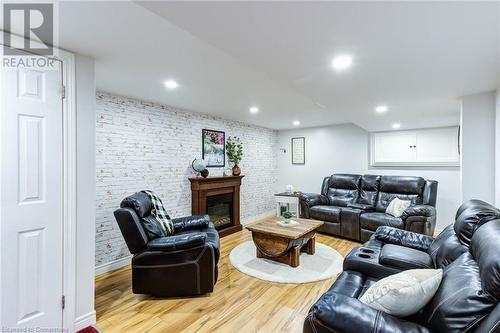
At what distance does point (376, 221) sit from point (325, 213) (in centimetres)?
87

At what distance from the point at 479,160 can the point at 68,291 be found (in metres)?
4.05

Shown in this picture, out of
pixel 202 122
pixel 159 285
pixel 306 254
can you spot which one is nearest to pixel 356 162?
pixel 306 254

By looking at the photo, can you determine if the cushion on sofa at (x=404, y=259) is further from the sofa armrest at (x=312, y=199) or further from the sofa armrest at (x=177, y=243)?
the sofa armrest at (x=312, y=199)

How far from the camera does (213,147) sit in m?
4.62

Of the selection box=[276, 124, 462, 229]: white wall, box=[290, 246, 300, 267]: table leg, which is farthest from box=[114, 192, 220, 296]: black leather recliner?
box=[276, 124, 462, 229]: white wall

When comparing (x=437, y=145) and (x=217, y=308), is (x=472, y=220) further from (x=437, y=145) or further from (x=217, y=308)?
(x=437, y=145)

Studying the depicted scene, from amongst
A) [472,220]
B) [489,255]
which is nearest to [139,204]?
[489,255]

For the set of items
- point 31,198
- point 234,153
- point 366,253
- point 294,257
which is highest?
point 234,153

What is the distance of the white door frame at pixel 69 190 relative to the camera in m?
1.86

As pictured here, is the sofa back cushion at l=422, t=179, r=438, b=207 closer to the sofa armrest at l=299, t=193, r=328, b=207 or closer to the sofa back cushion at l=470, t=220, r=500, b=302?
the sofa armrest at l=299, t=193, r=328, b=207

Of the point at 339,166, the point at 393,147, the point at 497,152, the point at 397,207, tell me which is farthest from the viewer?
the point at 339,166

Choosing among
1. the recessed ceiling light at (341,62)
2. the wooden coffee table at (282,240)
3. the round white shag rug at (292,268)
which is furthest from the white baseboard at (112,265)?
the recessed ceiling light at (341,62)

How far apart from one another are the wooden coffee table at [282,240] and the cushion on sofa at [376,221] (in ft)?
3.93

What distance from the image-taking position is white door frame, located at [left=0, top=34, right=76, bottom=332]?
73.4 inches
